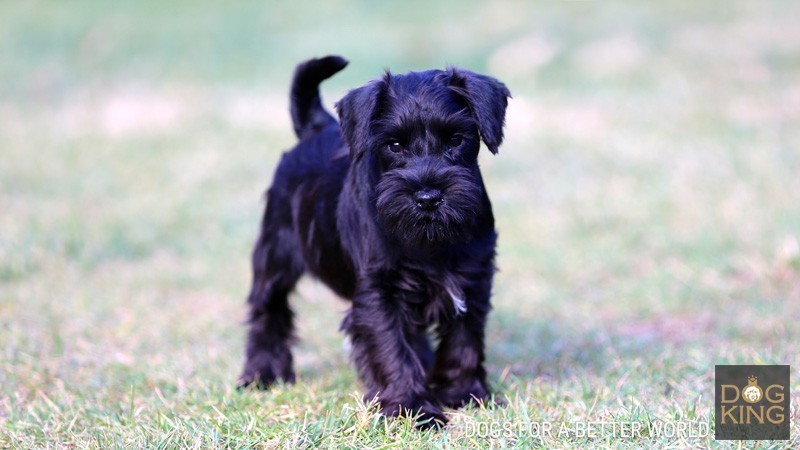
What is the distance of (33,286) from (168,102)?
7.35 meters

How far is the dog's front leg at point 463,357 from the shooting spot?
4.20 m

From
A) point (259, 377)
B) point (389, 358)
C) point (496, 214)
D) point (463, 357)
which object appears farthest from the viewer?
point (496, 214)

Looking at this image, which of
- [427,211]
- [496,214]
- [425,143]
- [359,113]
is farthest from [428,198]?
[496,214]

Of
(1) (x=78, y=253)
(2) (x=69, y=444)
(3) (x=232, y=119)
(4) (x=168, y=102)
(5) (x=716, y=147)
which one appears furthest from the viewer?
(4) (x=168, y=102)

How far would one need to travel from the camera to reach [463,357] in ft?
13.9

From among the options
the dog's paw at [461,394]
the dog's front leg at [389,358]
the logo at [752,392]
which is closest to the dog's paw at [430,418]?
the dog's front leg at [389,358]

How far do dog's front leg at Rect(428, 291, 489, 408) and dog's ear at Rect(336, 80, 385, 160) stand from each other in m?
0.89

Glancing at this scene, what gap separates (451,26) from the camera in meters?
20.0

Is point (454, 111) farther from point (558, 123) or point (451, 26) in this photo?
point (451, 26)

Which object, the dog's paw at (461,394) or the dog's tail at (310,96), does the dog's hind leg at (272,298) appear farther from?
the dog's paw at (461,394)

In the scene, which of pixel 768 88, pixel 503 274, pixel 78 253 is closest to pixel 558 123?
pixel 768 88

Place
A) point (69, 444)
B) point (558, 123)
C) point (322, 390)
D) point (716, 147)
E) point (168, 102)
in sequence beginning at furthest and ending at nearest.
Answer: point (168, 102), point (558, 123), point (716, 147), point (322, 390), point (69, 444)

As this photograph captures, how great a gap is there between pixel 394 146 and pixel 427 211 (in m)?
0.37

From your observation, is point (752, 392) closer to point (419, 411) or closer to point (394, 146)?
point (419, 411)
